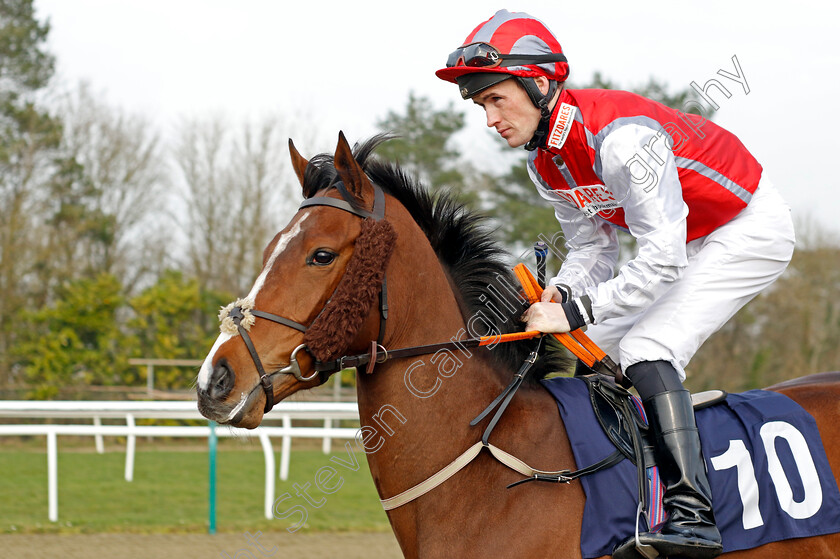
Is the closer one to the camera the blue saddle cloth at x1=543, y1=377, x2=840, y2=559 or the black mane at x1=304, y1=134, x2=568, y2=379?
the blue saddle cloth at x1=543, y1=377, x2=840, y2=559

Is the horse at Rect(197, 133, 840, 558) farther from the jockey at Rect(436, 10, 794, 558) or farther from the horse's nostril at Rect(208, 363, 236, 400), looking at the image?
the jockey at Rect(436, 10, 794, 558)

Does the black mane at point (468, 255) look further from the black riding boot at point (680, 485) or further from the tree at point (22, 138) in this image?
the tree at point (22, 138)

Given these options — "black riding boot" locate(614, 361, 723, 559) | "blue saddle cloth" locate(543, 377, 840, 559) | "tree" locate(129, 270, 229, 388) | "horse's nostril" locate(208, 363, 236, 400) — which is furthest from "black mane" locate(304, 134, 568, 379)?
"tree" locate(129, 270, 229, 388)

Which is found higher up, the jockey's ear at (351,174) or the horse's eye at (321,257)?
the jockey's ear at (351,174)

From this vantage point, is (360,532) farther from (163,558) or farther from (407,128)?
(407,128)

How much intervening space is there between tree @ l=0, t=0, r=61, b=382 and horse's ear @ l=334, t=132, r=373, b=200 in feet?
61.5

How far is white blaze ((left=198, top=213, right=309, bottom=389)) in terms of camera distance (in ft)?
7.28

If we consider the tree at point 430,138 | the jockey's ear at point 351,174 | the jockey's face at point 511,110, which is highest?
the tree at point 430,138

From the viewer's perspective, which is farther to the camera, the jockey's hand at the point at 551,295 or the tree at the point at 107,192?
the tree at the point at 107,192

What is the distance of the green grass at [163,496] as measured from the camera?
710cm

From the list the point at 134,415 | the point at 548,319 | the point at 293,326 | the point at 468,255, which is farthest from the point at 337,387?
the point at 293,326

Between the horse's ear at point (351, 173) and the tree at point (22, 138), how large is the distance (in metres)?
18.7

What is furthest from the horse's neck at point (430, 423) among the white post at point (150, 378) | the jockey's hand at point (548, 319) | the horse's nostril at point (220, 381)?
the white post at point (150, 378)

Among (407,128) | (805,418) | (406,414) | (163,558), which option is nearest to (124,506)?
(163,558)
